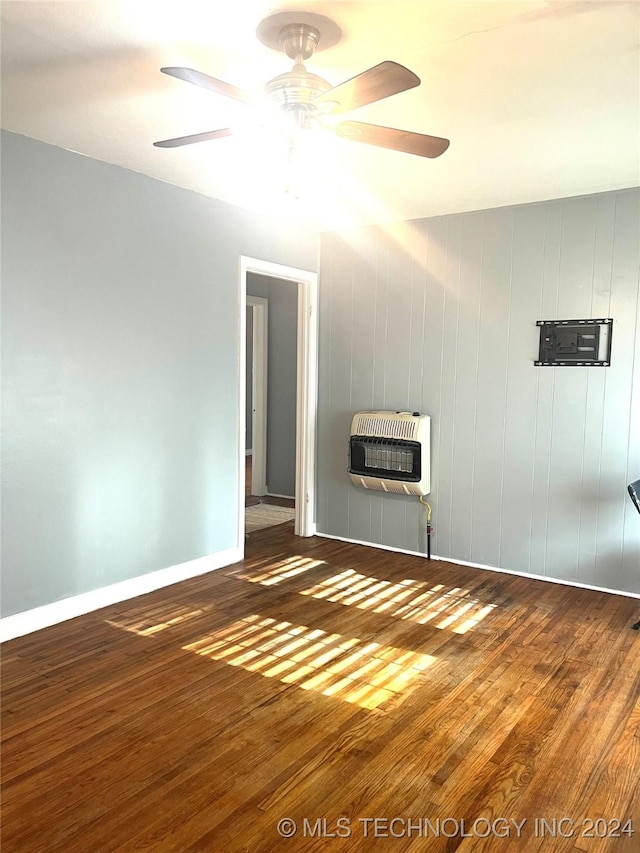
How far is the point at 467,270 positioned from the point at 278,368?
277 centimetres

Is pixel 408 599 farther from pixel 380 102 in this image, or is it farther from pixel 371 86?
pixel 371 86

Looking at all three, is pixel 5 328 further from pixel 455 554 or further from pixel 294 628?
pixel 455 554

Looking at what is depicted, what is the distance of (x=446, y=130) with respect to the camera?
2.97m

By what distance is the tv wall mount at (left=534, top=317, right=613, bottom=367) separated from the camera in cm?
399

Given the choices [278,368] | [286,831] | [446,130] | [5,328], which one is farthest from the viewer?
[278,368]

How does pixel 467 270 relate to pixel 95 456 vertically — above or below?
above

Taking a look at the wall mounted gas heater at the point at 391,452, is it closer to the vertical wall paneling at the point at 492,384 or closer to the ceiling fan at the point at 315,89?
the vertical wall paneling at the point at 492,384

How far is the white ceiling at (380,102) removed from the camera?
2068 millimetres

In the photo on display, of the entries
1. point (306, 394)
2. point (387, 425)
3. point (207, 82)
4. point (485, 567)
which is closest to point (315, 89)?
point (207, 82)

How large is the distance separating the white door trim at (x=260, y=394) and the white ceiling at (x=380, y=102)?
2.82m

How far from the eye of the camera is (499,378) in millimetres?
4387

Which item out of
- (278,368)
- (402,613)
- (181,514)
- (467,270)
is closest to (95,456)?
(181,514)

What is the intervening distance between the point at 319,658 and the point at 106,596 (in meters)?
1.37

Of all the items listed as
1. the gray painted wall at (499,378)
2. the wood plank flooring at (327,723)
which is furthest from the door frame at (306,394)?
the wood plank flooring at (327,723)
